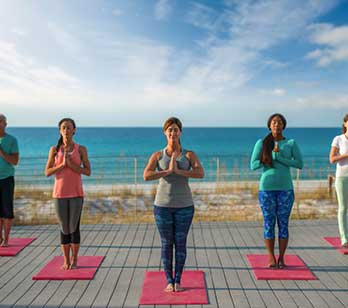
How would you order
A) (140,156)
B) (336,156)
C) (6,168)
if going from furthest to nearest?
1. (140,156)
2. (6,168)
3. (336,156)

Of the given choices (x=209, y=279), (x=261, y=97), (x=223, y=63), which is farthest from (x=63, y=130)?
(x=261, y=97)

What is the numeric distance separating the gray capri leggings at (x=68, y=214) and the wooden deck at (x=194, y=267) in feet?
1.46

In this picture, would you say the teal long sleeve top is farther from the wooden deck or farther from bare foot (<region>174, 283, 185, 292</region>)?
bare foot (<region>174, 283, 185, 292</region>)

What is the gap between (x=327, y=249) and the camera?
381 centimetres

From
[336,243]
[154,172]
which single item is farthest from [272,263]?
[154,172]

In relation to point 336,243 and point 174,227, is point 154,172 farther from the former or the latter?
point 336,243

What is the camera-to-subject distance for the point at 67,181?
10.3ft

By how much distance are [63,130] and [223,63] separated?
11088 millimetres

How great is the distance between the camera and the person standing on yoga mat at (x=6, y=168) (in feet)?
12.1

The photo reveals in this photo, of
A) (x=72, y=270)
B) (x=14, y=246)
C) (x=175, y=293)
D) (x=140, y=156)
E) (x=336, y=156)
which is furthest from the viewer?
(x=140, y=156)

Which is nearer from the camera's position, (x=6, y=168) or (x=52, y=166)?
(x=52, y=166)

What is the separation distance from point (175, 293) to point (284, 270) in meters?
1.10

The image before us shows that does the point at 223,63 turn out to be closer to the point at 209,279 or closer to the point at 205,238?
the point at 205,238

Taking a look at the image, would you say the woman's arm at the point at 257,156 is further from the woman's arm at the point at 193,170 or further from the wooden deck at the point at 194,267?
the wooden deck at the point at 194,267
